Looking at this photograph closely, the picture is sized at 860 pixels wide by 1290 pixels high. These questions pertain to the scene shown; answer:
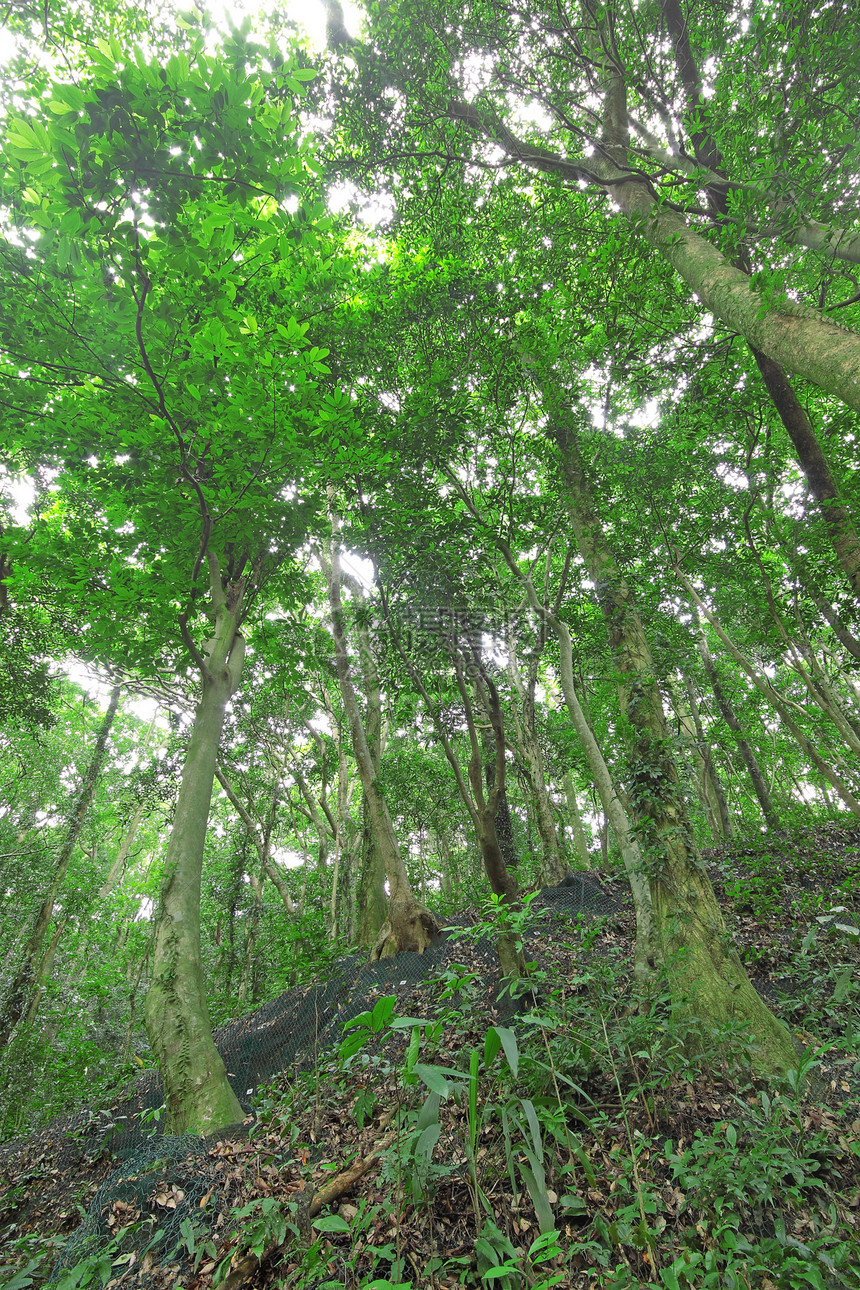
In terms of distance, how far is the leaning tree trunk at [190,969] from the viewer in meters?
3.69

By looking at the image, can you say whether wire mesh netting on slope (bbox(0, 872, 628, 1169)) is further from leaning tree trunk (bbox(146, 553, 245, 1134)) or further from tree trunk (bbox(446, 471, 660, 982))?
tree trunk (bbox(446, 471, 660, 982))

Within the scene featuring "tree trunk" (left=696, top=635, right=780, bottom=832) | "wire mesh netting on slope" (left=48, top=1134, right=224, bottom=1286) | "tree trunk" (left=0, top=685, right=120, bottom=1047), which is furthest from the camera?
"tree trunk" (left=696, top=635, right=780, bottom=832)

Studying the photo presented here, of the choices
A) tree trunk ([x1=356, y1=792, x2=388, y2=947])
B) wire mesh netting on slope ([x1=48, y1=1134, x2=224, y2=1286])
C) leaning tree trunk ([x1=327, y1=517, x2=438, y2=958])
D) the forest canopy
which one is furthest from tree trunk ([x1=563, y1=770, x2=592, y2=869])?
wire mesh netting on slope ([x1=48, y1=1134, x2=224, y2=1286])

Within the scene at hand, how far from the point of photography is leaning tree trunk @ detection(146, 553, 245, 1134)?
369cm

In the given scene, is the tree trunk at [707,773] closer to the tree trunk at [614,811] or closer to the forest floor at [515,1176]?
the tree trunk at [614,811]

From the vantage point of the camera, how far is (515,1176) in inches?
88.5

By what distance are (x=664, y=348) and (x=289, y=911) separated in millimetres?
11077

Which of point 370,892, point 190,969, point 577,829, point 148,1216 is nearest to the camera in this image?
point 148,1216

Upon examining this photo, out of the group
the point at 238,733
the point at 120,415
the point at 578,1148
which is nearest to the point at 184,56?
the point at 120,415

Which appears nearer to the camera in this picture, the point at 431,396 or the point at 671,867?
the point at 671,867

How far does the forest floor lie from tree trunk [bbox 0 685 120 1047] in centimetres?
595

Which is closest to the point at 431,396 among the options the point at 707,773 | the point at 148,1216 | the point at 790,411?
the point at 790,411

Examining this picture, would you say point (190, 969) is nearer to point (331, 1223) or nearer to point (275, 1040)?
point (275, 1040)

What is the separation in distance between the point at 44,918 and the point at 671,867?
11576 mm
